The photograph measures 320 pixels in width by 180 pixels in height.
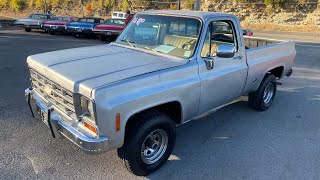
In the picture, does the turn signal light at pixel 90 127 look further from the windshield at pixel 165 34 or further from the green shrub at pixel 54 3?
the green shrub at pixel 54 3

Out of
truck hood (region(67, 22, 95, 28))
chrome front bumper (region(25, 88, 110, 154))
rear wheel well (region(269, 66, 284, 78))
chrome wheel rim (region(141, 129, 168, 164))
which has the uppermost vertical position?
truck hood (region(67, 22, 95, 28))

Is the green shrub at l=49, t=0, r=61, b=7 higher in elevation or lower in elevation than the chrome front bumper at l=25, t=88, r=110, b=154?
higher

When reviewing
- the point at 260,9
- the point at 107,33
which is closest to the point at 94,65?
the point at 107,33

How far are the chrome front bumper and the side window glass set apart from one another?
1.89 m

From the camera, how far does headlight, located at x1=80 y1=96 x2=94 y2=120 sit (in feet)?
9.85

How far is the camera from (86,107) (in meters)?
3.08

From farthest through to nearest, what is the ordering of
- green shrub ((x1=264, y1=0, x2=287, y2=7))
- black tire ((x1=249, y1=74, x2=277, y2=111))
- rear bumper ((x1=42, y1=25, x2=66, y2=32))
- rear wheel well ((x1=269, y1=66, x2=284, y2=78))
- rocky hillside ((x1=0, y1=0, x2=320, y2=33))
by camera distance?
green shrub ((x1=264, y1=0, x2=287, y2=7)) → rocky hillside ((x1=0, y1=0, x2=320, y2=33)) → rear bumper ((x1=42, y1=25, x2=66, y2=32)) → rear wheel well ((x1=269, y1=66, x2=284, y2=78)) → black tire ((x1=249, y1=74, x2=277, y2=111))

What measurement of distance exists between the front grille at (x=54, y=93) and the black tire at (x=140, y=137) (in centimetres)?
68

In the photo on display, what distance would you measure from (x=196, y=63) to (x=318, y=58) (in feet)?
34.5

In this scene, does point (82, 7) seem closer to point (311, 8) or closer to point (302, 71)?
point (311, 8)

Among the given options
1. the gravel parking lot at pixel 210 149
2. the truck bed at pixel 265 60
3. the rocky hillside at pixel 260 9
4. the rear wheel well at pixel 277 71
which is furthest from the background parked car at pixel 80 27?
the rocky hillside at pixel 260 9

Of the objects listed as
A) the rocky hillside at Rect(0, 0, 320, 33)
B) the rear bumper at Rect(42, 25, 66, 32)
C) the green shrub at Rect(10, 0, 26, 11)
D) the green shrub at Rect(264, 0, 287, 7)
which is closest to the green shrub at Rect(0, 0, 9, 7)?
the green shrub at Rect(10, 0, 26, 11)

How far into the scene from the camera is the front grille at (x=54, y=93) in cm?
323

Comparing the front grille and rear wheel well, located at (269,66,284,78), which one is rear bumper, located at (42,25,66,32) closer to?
rear wheel well, located at (269,66,284,78)
